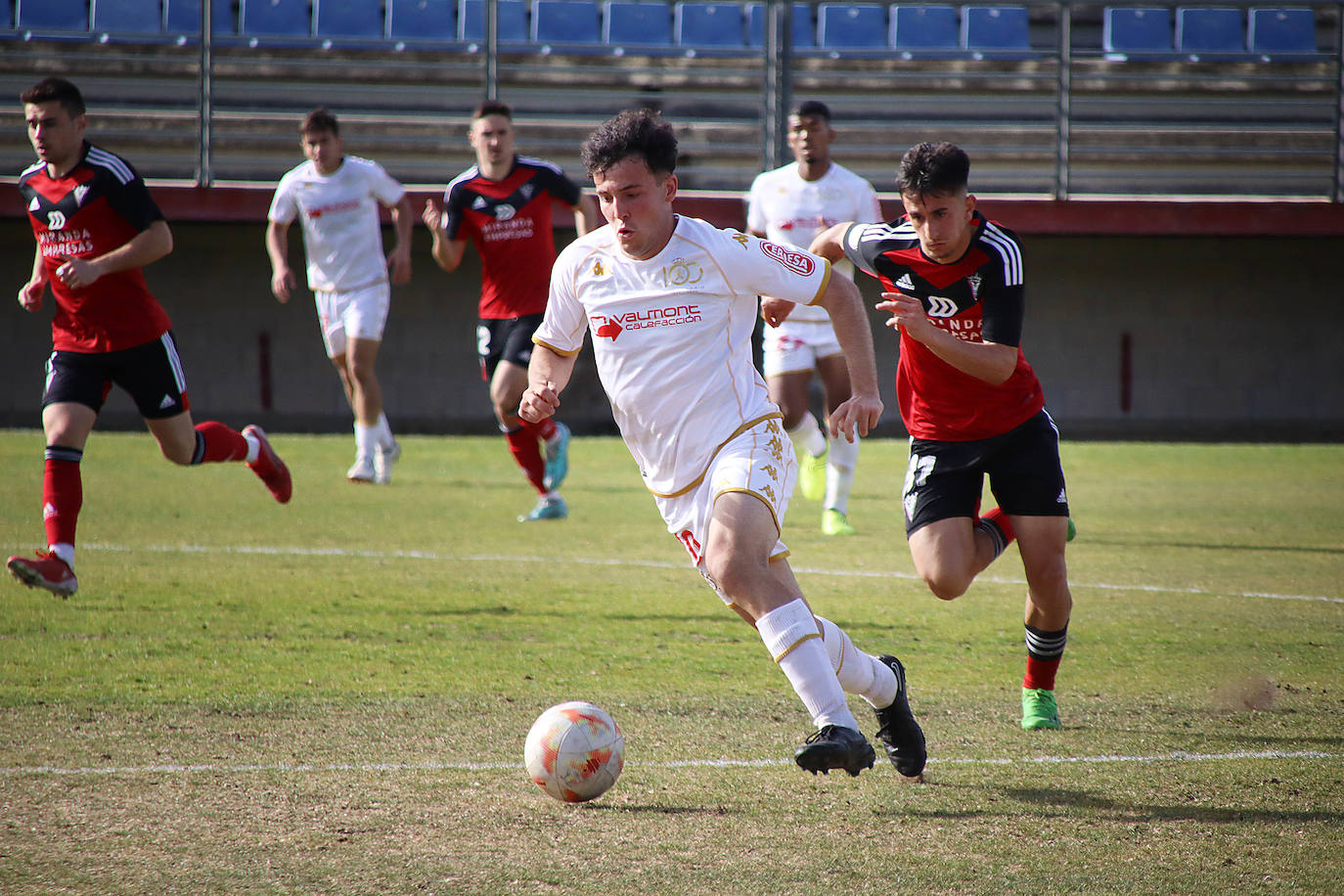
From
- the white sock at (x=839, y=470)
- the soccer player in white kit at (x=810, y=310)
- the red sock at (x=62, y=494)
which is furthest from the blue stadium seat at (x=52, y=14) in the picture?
the white sock at (x=839, y=470)

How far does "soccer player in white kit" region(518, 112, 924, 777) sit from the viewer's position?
393 centimetres

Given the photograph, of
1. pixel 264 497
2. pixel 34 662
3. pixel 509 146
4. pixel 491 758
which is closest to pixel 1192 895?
pixel 491 758

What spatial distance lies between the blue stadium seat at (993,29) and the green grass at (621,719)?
1358cm

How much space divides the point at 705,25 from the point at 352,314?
11044 millimetres

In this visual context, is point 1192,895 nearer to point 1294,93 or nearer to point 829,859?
point 829,859

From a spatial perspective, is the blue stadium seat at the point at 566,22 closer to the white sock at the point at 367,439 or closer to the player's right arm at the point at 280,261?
the player's right arm at the point at 280,261

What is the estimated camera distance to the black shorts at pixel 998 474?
15.2 ft

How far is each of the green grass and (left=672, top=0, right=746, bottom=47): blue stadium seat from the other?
1332 centimetres

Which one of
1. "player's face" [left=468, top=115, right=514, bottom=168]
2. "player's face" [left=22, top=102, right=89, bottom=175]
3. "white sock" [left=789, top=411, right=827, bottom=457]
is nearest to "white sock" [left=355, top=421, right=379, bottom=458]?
"player's face" [left=468, top=115, right=514, bottom=168]

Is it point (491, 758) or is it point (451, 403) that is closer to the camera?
point (491, 758)

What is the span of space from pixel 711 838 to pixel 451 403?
1507cm

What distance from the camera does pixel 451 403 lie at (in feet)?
59.7

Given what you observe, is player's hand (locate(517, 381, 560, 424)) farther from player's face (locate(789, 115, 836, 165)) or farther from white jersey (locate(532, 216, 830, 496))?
player's face (locate(789, 115, 836, 165))

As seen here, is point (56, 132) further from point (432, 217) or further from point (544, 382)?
point (544, 382)
